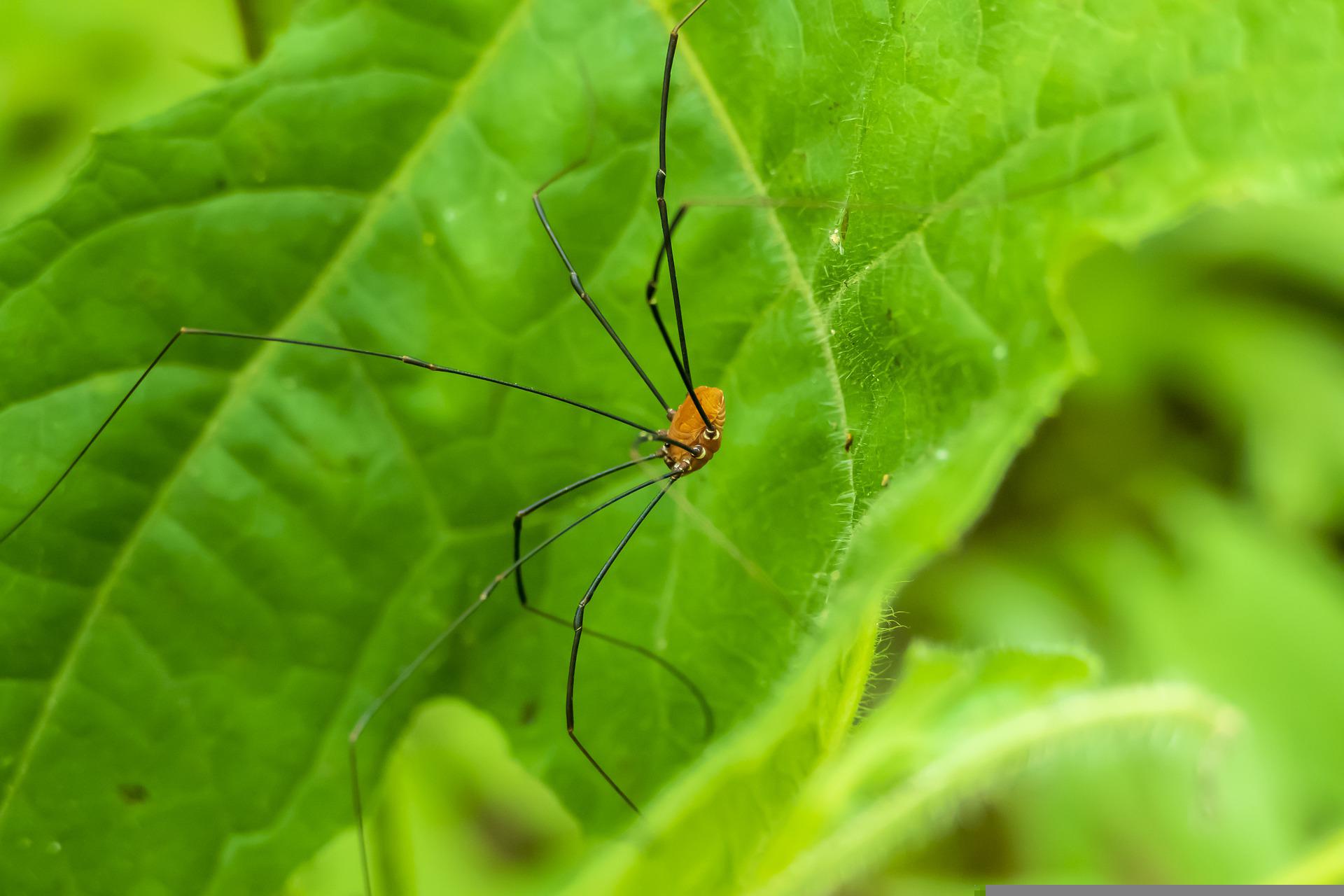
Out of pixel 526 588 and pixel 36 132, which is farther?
pixel 36 132

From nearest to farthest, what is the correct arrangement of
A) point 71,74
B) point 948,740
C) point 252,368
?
1. point 948,740
2. point 252,368
3. point 71,74

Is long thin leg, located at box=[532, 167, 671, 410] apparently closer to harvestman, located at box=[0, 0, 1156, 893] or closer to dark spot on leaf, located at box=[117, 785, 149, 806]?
harvestman, located at box=[0, 0, 1156, 893]

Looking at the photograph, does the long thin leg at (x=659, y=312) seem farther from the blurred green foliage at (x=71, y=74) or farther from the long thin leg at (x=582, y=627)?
the blurred green foliage at (x=71, y=74)

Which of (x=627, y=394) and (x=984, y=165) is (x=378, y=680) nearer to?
(x=627, y=394)

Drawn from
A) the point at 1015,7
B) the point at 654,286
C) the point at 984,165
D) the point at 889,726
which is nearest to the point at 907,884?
the point at 889,726

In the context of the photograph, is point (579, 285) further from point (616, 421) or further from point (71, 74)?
point (71, 74)

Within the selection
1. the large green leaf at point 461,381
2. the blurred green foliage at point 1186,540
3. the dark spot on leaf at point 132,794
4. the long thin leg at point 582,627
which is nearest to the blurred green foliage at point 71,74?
the large green leaf at point 461,381

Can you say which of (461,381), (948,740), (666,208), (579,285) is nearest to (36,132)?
(461,381)
